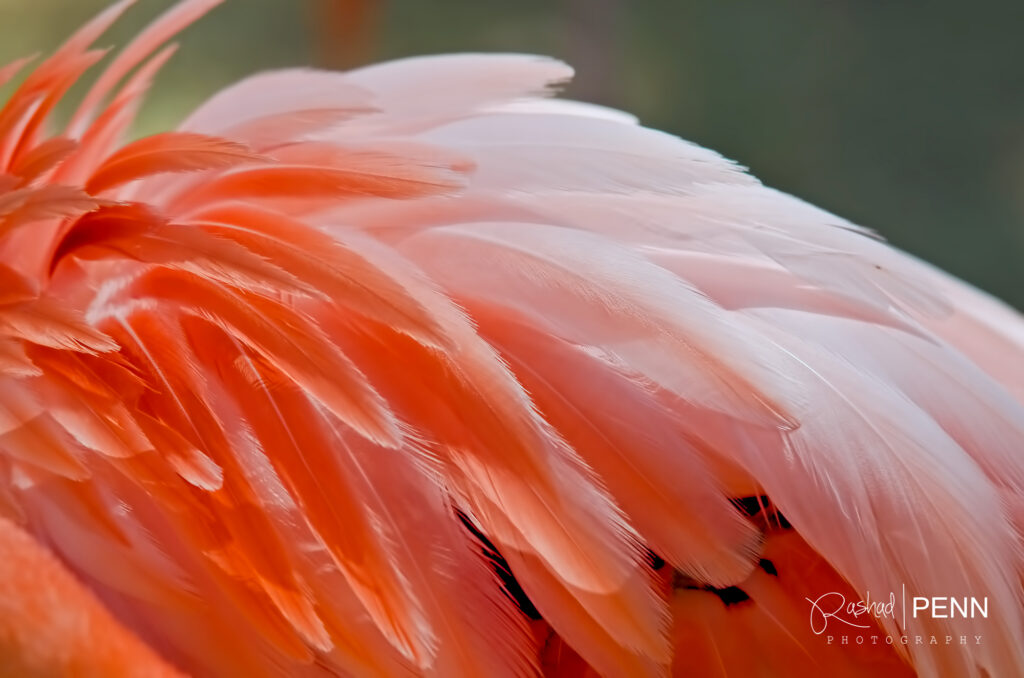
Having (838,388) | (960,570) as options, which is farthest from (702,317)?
(960,570)

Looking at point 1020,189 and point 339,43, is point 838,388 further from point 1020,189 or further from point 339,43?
point 1020,189
